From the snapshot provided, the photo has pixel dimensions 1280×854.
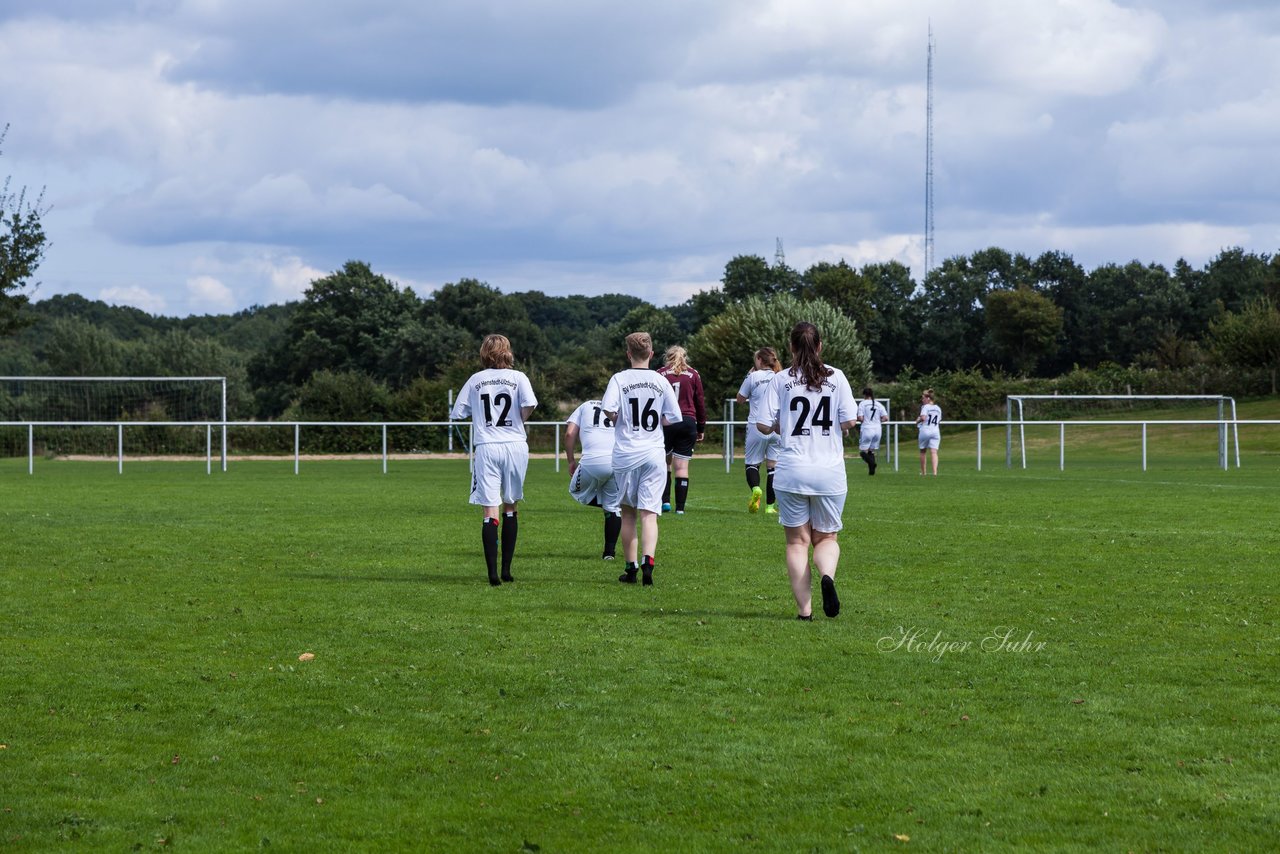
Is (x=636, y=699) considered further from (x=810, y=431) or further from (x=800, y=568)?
(x=810, y=431)

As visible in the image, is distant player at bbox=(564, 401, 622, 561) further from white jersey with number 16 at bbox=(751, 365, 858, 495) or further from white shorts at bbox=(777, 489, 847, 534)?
white jersey with number 16 at bbox=(751, 365, 858, 495)

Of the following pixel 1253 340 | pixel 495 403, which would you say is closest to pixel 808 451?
pixel 495 403

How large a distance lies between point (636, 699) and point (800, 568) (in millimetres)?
2466

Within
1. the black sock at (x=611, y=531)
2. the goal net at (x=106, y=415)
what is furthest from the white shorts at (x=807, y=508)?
the goal net at (x=106, y=415)

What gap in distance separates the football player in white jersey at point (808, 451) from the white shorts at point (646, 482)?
198 centimetres

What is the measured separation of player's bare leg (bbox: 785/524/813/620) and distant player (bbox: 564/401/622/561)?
12.0 feet

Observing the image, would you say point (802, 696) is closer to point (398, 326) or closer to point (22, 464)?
point (22, 464)

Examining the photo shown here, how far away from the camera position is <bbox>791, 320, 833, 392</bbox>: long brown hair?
834cm

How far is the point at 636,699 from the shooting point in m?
6.31

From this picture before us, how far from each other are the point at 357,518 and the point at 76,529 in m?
3.25

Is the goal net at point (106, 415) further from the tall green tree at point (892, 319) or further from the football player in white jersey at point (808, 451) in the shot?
the tall green tree at point (892, 319)

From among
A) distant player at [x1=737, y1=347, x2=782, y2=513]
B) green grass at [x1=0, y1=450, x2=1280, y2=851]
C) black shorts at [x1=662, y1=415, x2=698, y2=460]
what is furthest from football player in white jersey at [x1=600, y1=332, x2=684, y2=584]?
distant player at [x1=737, y1=347, x2=782, y2=513]

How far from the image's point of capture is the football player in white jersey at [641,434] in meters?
10.4

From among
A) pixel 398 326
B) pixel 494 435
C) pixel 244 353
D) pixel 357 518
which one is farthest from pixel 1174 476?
pixel 244 353
